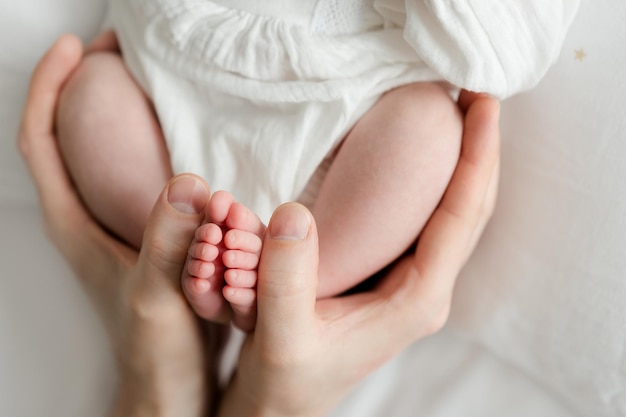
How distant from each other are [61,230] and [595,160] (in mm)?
629

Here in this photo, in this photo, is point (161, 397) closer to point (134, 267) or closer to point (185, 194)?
point (134, 267)

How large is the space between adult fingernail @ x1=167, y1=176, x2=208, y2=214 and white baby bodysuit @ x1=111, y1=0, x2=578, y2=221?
13cm

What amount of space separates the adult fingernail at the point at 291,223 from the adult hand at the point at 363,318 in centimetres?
4

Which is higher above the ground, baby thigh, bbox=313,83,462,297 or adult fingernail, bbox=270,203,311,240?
adult fingernail, bbox=270,203,311,240

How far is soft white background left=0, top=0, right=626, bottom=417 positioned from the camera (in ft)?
2.48

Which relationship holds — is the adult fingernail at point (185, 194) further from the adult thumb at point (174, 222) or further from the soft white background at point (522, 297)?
the soft white background at point (522, 297)

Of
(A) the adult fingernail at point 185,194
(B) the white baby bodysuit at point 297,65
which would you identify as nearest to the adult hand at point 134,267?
(A) the adult fingernail at point 185,194

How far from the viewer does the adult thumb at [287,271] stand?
0.58 m

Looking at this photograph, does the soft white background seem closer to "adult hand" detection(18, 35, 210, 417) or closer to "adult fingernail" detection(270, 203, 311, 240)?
"adult hand" detection(18, 35, 210, 417)

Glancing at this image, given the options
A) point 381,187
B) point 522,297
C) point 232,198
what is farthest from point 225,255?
point 522,297

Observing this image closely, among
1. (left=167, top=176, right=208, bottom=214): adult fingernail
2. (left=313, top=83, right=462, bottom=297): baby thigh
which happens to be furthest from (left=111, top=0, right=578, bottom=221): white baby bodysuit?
(left=167, top=176, right=208, bottom=214): adult fingernail

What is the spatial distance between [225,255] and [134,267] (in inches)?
5.8

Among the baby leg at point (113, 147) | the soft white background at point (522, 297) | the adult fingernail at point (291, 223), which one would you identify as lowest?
the soft white background at point (522, 297)

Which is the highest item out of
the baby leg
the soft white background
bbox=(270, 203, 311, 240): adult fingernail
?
bbox=(270, 203, 311, 240): adult fingernail
